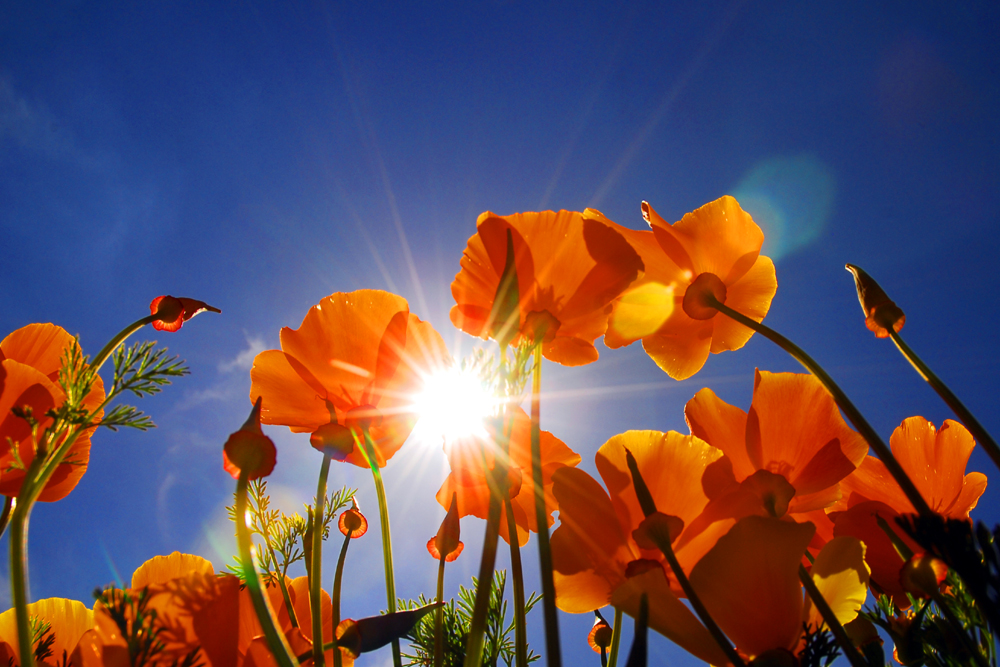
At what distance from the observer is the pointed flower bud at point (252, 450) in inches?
16.1

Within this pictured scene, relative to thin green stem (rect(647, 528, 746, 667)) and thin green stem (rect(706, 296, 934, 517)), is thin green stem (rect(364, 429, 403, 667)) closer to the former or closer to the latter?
thin green stem (rect(647, 528, 746, 667))

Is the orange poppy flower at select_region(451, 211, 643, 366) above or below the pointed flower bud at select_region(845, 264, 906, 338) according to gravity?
above

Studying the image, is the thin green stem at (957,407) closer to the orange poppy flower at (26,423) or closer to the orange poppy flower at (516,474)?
the orange poppy flower at (516,474)

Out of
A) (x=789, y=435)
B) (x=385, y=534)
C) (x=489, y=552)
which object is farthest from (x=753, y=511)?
(x=385, y=534)

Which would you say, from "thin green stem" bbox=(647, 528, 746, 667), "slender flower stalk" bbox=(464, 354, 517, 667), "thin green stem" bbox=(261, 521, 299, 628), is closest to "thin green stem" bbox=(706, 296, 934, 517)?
"thin green stem" bbox=(647, 528, 746, 667)

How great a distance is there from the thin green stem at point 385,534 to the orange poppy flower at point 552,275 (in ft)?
0.69

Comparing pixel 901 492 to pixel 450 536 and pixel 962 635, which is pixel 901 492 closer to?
pixel 962 635

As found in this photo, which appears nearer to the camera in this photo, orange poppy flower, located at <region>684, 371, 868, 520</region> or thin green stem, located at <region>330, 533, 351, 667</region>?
thin green stem, located at <region>330, 533, 351, 667</region>

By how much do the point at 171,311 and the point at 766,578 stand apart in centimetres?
72

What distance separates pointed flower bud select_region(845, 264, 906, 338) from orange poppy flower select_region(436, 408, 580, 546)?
1.35 ft

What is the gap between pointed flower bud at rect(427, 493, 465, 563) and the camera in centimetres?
72

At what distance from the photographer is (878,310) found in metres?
0.63

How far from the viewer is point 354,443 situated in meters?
0.66

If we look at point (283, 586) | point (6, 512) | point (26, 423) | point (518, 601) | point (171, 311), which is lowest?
point (518, 601)
